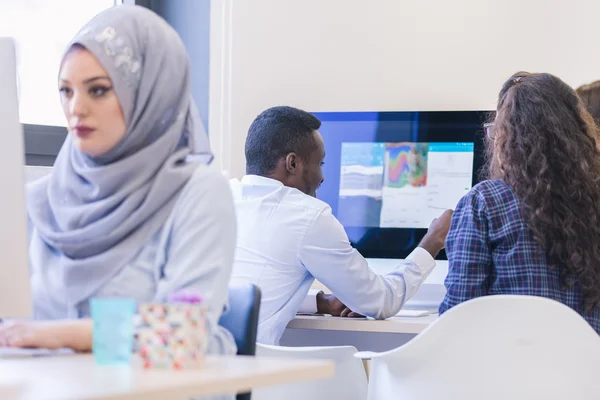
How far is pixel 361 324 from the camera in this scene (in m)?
2.54

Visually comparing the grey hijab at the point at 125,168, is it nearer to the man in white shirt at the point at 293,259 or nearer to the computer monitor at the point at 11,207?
the computer monitor at the point at 11,207

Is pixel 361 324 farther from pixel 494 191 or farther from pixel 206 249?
pixel 206 249

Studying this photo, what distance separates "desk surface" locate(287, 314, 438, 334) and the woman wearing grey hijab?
987 mm

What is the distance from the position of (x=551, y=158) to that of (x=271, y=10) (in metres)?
1.62

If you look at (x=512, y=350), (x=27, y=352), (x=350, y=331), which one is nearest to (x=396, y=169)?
(x=350, y=331)

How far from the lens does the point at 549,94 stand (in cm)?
226

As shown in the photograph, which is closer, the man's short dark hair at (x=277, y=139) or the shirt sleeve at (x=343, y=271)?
the shirt sleeve at (x=343, y=271)

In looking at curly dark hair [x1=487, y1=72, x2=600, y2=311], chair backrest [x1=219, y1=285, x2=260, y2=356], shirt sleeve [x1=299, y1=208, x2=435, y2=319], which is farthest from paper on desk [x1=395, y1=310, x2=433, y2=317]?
chair backrest [x1=219, y1=285, x2=260, y2=356]

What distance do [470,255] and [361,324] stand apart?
0.48 m

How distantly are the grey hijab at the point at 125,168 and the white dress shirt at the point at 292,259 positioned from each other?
2.79 ft

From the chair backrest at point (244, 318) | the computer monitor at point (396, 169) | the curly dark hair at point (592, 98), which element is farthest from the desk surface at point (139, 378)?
→ the computer monitor at point (396, 169)

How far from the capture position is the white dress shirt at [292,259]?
254 cm

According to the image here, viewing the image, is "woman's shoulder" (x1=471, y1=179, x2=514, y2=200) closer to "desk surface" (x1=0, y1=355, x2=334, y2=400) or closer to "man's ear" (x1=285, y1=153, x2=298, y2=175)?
"man's ear" (x1=285, y1=153, x2=298, y2=175)

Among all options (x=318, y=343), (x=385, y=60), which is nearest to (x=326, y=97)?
(x=385, y=60)
